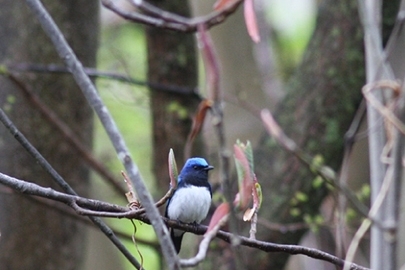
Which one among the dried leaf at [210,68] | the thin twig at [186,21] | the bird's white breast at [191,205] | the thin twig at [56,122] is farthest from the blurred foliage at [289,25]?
the dried leaf at [210,68]

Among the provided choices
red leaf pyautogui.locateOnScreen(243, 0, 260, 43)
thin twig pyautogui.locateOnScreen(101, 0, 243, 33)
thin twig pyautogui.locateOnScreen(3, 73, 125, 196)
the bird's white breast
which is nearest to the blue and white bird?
the bird's white breast

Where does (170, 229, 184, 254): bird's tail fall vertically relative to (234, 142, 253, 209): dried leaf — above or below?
above

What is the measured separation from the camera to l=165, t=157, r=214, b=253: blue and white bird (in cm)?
404

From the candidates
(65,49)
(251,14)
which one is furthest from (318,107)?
(65,49)

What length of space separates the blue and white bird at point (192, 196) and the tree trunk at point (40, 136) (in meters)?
1.26

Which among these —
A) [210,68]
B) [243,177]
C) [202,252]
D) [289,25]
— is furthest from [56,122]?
[289,25]

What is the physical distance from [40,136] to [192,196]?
1637 millimetres

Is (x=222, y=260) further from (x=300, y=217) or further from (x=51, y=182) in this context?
(x=51, y=182)

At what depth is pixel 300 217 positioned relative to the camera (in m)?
5.15

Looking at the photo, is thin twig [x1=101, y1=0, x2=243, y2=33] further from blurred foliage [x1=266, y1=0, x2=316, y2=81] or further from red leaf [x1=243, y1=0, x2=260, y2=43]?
blurred foliage [x1=266, y1=0, x2=316, y2=81]

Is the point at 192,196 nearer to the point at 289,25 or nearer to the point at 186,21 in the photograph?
the point at 186,21

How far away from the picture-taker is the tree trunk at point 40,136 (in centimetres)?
498

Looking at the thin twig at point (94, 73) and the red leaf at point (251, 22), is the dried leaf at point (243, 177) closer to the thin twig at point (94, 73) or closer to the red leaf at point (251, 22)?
the red leaf at point (251, 22)

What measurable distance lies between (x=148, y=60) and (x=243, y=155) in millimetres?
4213
